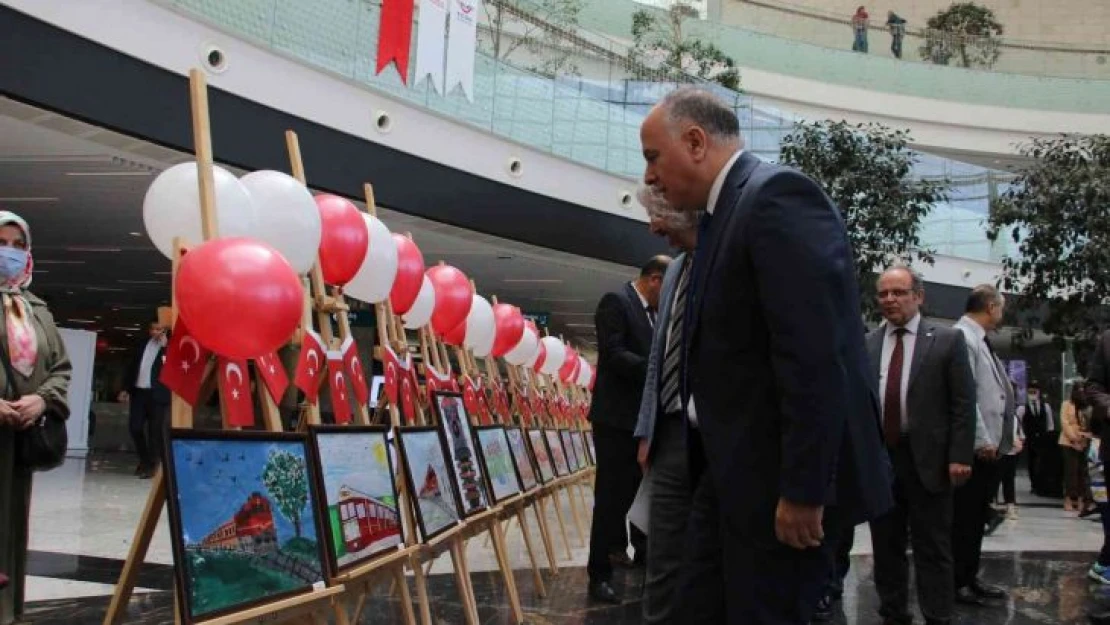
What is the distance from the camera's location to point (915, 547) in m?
4.47

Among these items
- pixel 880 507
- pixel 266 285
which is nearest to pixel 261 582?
pixel 266 285

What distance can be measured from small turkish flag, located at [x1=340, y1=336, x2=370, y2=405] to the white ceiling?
15.5ft

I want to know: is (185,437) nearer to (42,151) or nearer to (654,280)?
(654,280)

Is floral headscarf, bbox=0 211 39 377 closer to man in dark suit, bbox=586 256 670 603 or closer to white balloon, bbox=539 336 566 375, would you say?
man in dark suit, bbox=586 256 670 603

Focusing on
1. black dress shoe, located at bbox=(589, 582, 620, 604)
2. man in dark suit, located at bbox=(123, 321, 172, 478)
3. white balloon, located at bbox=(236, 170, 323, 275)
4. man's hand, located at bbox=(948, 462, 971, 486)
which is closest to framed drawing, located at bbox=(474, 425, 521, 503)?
black dress shoe, located at bbox=(589, 582, 620, 604)

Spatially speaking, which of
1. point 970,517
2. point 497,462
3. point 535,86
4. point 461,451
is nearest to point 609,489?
point 497,462

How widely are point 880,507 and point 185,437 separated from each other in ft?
5.03

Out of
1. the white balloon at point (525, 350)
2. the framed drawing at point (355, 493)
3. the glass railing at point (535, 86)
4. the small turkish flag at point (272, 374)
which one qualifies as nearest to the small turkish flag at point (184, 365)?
the small turkish flag at point (272, 374)

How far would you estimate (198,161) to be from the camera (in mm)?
2971

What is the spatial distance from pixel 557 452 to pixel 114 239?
998 cm

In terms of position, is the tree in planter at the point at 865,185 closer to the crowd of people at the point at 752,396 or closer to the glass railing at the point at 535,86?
the glass railing at the point at 535,86

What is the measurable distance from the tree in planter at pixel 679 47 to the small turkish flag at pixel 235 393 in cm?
1488

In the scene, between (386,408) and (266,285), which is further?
(386,408)

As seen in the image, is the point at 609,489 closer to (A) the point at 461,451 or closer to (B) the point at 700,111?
(A) the point at 461,451
